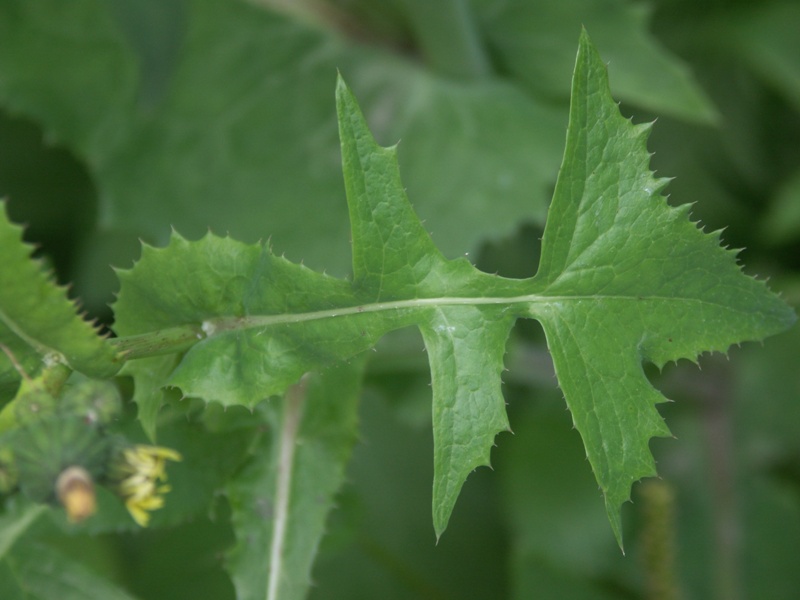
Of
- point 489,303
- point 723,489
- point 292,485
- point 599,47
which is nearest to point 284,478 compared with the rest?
point 292,485

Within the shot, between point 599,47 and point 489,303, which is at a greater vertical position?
point 599,47

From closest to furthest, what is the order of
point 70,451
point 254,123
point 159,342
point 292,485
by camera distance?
point 70,451, point 159,342, point 292,485, point 254,123

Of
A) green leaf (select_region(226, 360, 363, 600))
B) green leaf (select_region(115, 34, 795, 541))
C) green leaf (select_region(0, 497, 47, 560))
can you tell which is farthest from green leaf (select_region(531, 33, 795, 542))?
green leaf (select_region(0, 497, 47, 560))

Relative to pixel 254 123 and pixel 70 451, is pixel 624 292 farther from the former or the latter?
pixel 254 123

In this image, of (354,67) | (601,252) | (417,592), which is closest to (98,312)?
(354,67)

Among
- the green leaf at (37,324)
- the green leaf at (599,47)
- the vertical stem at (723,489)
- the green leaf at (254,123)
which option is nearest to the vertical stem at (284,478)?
the green leaf at (37,324)
